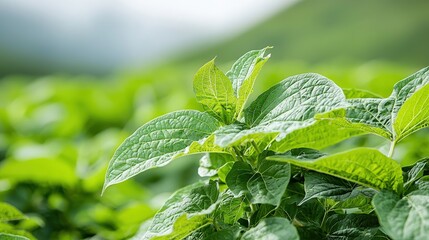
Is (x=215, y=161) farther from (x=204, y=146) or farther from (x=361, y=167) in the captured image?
(x=361, y=167)

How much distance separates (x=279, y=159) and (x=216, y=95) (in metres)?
0.14

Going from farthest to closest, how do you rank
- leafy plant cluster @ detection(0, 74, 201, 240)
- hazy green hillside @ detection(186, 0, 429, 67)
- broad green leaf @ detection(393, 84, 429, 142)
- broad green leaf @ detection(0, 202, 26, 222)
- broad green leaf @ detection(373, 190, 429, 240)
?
hazy green hillside @ detection(186, 0, 429, 67) → leafy plant cluster @ detection(0, 74, 201, 240) → broad green leaf @ detection(0, 202, 26, 222) → broad green leaf @ detection(393, 84, 429, 142) → broad green leaf @ detection(373, 190, 429, 240)

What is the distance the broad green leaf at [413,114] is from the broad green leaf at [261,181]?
0.46 feet

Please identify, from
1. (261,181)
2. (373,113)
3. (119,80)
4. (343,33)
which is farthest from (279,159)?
(343,33)

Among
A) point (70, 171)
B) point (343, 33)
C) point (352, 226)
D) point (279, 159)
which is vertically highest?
point (343, 33)

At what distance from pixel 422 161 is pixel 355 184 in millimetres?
91

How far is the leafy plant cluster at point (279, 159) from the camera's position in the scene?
0.69 metres

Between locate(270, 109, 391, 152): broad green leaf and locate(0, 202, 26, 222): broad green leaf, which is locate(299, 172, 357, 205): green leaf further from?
locate(0, 202, 26, 222): broad green leaf

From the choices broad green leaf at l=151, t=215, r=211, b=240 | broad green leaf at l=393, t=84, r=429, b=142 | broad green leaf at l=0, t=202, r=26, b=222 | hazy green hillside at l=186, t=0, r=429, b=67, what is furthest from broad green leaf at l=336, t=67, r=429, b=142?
hazy green hillside at l=186, t=0, r=429, b=67

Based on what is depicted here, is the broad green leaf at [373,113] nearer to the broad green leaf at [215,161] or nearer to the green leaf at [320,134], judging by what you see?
the green leaf at [320,134]

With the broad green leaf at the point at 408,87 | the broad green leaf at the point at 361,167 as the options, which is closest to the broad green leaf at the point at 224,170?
the broad green leaf at the point at 361,167

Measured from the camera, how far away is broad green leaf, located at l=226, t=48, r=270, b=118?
767 millimetres

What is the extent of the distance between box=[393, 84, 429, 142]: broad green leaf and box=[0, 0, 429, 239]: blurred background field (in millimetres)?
629

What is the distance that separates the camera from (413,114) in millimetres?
723
